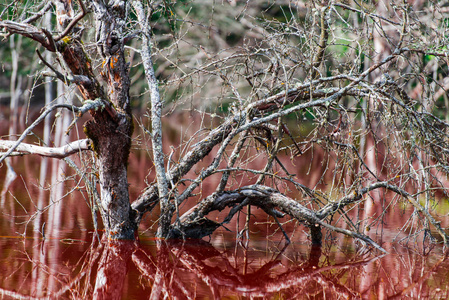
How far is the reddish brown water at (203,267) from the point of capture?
4719 millimetres

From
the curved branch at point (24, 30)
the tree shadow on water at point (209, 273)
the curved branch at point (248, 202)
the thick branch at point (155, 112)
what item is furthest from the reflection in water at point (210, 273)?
the curved branch at point (24, 30)

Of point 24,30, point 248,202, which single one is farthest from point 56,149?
point 248,202

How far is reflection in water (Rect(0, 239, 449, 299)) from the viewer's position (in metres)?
4.68

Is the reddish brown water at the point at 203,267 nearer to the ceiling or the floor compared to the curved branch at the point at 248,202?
nearer to the floor

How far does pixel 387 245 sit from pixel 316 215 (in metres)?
1.30

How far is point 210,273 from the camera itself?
532 centimetres

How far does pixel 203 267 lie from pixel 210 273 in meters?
0.20

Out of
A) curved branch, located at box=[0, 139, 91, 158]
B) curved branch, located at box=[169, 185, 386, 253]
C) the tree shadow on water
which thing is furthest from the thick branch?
curved branch, located at box=[0, 139, 91, 158]

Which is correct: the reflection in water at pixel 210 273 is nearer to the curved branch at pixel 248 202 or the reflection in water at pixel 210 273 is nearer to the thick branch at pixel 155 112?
the curved branch at pixel 248 202

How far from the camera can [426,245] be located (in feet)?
22.8

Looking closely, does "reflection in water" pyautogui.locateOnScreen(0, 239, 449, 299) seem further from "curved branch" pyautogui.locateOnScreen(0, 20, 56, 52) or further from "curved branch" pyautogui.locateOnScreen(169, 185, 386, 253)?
"curved branch" pyautogui.locateOnScreen(0, 20, 56, 52)

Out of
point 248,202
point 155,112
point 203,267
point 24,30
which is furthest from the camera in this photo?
point 248,202

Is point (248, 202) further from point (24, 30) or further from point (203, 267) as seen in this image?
point (24, 30)

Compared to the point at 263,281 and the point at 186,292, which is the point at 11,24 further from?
the point at 263,281
